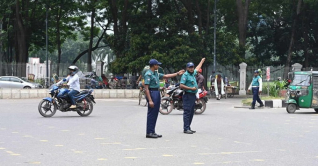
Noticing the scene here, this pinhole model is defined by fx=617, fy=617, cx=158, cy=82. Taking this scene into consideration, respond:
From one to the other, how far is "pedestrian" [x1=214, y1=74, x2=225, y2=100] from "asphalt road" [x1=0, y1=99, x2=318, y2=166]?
18.2 meters

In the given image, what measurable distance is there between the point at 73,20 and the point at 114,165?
52.5m

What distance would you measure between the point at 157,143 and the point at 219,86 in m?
25.1

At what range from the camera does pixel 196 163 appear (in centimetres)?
939

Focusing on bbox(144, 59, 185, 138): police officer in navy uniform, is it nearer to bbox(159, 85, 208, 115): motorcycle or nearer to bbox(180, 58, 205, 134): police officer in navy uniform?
bbox(180, 58, 205, 134): police officer in navy uniform

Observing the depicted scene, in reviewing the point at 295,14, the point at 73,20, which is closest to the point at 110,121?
the point at 295,14

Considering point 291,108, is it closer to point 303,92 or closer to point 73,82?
point 303,92

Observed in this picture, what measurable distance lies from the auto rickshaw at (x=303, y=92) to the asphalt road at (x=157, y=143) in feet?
15.6

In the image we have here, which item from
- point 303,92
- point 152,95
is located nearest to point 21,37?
point 303,92

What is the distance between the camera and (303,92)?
22719 millimetres

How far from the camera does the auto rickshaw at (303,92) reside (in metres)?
22.6

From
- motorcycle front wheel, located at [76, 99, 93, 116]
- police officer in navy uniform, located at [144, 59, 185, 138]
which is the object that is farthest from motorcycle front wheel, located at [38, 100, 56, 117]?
police officer in navy uniform, located at [144, 59, 185, 138]

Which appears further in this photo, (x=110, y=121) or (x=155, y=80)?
(x=110, y=121)

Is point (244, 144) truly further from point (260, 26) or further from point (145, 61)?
point (260, 26)

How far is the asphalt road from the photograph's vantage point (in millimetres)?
9750
